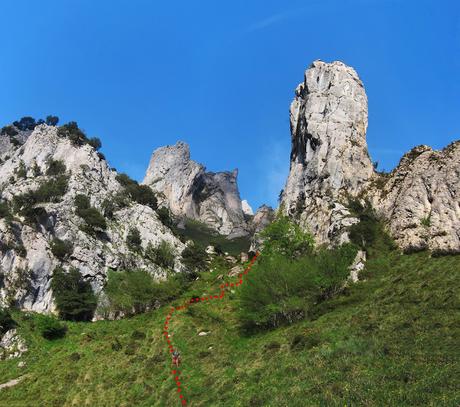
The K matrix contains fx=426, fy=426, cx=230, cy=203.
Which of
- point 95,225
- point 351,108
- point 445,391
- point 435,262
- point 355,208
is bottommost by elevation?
point 445,391

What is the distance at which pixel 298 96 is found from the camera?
13700 cm

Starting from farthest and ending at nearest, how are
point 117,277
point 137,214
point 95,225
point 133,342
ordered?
1. point 137,214
2. point 95,225
3. point 117,277
4. point 133,342

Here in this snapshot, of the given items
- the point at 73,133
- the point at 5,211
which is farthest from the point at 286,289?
the point at 73,133

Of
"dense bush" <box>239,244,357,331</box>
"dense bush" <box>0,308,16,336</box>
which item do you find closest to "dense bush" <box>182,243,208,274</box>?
"dense bush" <box>0,308,16,336</box>

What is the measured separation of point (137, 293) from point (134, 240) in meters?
25.2

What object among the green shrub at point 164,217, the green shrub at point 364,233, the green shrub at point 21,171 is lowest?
the green shrub at point 364,233

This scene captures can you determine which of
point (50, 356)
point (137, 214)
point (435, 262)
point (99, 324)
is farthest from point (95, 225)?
point (435, 262)

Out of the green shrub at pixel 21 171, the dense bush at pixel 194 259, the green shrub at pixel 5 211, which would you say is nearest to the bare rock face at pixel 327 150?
the dense bush at pixel 194 259

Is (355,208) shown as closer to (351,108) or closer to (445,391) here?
(351,108)

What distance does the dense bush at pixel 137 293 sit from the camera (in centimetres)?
7550

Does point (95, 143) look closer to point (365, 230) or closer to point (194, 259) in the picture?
point (194, 259)

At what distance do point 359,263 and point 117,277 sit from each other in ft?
150

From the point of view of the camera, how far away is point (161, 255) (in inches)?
3851

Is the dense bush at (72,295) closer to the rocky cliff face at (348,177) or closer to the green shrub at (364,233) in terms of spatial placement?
the rocky cliff face at (348,177)
